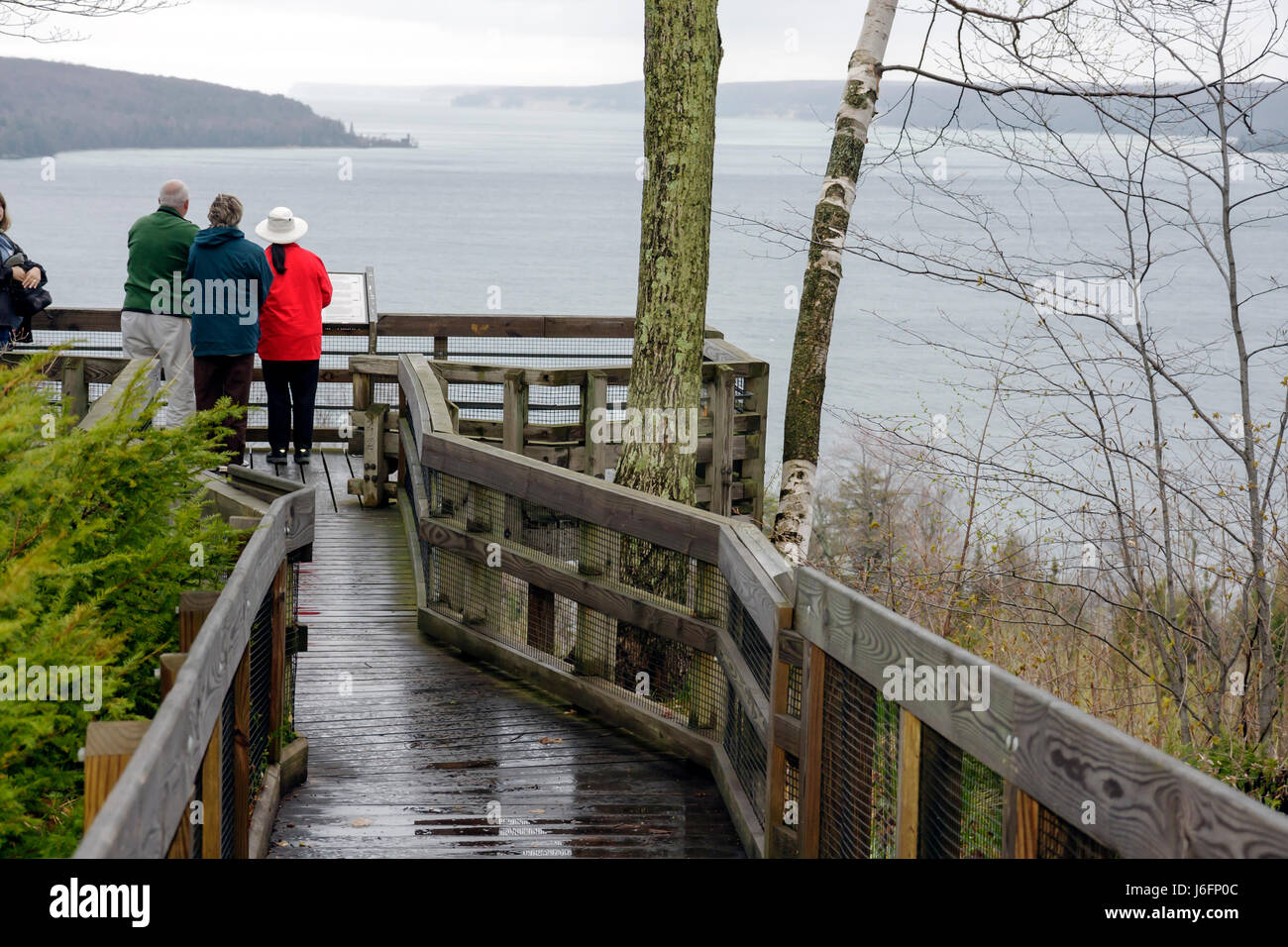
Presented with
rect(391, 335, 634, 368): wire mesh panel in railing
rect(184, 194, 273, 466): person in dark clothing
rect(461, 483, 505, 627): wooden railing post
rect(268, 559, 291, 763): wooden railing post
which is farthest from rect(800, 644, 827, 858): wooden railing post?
rect(391, 335, 634, 368): wire mesh panel in railing

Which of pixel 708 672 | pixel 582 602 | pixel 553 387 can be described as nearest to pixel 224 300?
pixel 553 387

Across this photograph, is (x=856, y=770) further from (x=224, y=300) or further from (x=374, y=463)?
(x=374, y=463)

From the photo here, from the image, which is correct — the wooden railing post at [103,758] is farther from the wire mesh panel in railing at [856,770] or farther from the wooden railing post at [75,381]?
the wooden railing post at [75,381]

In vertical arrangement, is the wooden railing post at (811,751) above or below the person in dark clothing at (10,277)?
below

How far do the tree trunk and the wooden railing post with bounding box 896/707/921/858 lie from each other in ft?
14.6

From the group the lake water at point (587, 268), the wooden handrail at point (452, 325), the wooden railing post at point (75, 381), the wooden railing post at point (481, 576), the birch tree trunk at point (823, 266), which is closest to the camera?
the wooden railing post at point (481, 576)

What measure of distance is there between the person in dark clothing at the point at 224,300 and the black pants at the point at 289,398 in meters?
1.21

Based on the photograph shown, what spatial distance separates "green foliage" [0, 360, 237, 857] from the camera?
2928 millimetres

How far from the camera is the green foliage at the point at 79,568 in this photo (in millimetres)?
2928

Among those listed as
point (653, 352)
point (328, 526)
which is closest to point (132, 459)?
point (653, 352)

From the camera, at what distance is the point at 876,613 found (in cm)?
350

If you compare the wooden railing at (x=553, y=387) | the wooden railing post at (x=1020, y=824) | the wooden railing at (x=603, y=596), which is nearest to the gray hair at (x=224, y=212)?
the wooden railing at (x=553, y=387)

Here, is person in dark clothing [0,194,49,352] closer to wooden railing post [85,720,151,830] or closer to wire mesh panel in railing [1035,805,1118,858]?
wooden railing post [85,720,151,830]
